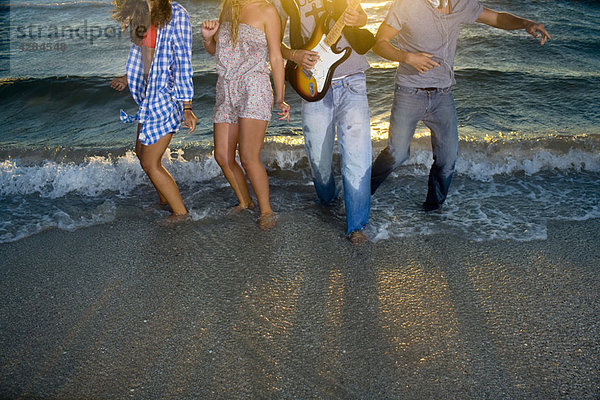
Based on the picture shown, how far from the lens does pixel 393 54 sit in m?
3.72

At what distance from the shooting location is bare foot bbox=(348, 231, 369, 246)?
389 centimetres

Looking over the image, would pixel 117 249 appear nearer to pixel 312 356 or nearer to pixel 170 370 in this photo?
pixel 170 370

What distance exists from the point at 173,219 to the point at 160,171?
0.47 meters

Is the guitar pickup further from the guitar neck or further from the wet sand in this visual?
the wet sand

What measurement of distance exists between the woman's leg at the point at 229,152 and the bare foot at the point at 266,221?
37 centimetres

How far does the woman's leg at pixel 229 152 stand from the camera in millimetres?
4129

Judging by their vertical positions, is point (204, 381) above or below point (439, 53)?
below

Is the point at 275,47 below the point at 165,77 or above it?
above

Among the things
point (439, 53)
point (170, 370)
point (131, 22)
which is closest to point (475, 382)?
point (170, 370)

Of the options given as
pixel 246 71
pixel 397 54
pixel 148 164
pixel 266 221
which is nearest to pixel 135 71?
pixel 148 164

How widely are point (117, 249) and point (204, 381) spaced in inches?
68.7

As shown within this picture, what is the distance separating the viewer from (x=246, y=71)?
151 inches

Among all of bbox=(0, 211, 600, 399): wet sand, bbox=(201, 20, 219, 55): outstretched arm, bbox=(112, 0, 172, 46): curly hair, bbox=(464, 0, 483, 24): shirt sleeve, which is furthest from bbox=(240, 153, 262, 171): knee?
bbox=(464, 0, 483, 24): shirt sleeve

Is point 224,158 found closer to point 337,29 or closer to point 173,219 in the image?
point 173,219
